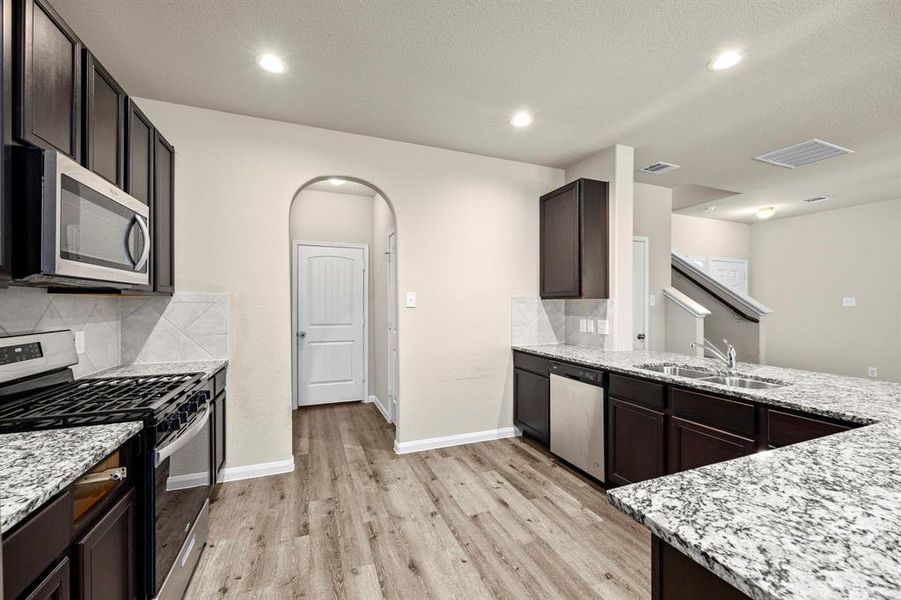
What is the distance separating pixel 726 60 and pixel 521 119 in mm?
1260

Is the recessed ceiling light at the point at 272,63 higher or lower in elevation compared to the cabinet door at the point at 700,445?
higher

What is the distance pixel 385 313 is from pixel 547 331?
1.74 meters

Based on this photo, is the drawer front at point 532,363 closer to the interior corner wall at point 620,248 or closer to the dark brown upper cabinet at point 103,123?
the interior corner wall at point 620,248

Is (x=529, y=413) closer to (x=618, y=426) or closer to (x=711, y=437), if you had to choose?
(x=618, y=426)

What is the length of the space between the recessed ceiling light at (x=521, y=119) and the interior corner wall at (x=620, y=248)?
925mm

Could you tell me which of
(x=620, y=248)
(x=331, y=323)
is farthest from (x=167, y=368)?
(x=620, y=248)

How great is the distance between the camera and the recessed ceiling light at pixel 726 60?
2.17 metres

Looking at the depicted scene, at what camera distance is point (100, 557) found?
1.16 m

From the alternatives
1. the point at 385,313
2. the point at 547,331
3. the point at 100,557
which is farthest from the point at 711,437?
the point at 385,313

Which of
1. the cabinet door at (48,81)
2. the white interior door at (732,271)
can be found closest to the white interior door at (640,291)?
the white interior door at (732,271)

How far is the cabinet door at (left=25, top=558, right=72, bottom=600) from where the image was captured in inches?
35.6

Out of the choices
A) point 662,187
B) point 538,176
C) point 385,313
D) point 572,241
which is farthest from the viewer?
point 662,187

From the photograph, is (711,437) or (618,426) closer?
(711,437)

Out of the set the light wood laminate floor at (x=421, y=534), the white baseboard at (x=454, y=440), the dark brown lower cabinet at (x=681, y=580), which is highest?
the dark brown lower cabinet at (x=681, y=580)
